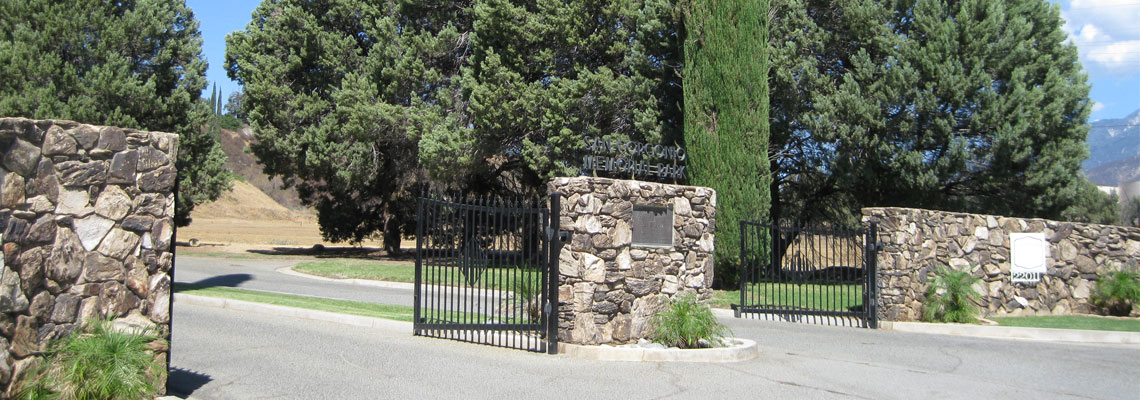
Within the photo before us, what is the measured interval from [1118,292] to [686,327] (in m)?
12.8

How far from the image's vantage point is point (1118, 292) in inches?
705

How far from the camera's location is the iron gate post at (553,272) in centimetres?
1083

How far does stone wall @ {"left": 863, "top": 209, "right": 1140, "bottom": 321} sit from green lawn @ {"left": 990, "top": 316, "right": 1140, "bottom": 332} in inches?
18.6

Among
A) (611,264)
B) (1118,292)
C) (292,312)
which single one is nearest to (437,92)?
(292,312)

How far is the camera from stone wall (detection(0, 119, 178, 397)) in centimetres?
644

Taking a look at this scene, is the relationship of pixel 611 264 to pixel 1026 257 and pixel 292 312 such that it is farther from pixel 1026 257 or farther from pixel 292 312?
pixel 1026 257

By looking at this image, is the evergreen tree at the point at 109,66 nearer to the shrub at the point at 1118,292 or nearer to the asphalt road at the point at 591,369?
the asphalt road at the point at 591,369

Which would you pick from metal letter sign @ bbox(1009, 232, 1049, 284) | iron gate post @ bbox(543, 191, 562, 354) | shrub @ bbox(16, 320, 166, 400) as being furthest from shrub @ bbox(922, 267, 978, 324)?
shrub @ bbox(16, 320, 166, 400)

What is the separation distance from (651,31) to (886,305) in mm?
14096

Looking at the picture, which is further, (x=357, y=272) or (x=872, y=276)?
(x=357, y=272)

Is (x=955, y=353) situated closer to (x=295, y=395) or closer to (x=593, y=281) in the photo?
(x=593, y=281)

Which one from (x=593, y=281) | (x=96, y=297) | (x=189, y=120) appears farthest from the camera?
(x=189, y=120)

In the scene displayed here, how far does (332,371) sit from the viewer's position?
902 cm

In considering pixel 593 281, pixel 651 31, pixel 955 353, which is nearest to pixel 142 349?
pixel 593 281
